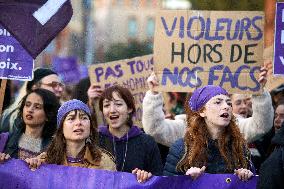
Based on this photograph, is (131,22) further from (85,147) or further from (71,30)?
(85,147)

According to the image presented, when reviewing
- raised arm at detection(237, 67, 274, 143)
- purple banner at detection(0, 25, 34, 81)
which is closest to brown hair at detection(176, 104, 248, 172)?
raised arm at detection(237, 67, 274, 143)

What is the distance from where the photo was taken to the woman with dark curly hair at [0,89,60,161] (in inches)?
284

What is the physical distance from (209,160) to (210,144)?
0.11 m

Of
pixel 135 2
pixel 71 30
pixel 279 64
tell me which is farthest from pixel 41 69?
pixel 279 64

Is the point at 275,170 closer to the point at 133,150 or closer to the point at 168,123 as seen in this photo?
the point at 133,150

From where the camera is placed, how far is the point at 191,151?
6.49 meters

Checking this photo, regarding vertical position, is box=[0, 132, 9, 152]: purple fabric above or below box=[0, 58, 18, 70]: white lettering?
below

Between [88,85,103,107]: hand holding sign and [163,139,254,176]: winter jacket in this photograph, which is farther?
[88,85,103,107]: hand holding sign

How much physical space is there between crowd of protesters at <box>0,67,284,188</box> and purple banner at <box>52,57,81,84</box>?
0.36 metres

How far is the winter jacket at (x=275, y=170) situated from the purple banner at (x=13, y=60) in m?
2.77

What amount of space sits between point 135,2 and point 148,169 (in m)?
1.88

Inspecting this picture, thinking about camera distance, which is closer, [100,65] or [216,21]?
[216,21]

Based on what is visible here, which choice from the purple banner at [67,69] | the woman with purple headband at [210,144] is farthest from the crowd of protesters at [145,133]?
the purple banner at [67,69]

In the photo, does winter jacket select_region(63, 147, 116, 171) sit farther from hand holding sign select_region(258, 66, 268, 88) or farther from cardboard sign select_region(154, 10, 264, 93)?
hand holding sign select_region(258, 66, 268, 88)
